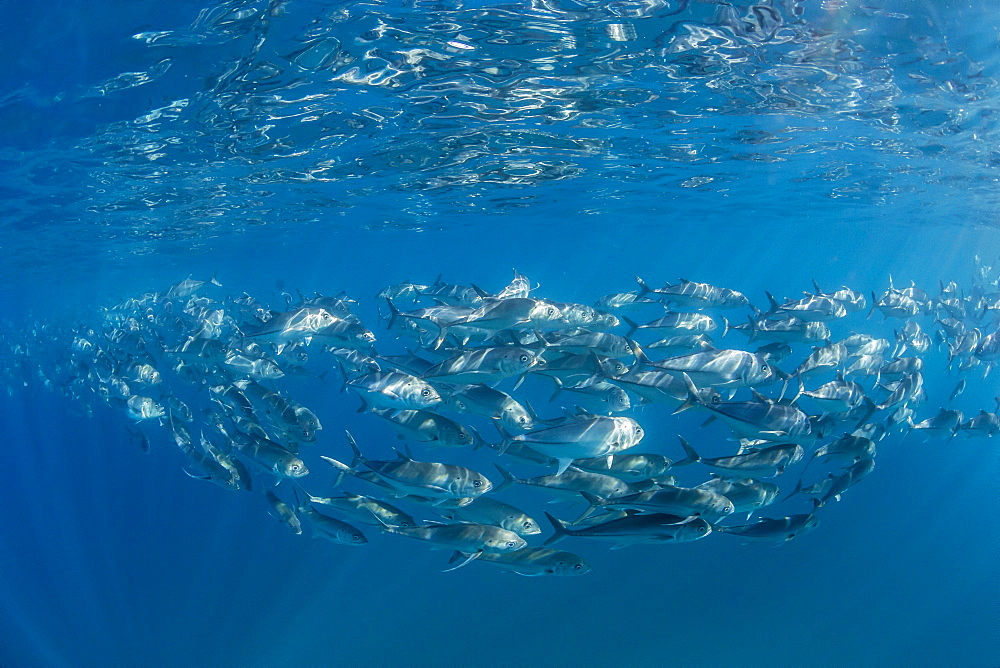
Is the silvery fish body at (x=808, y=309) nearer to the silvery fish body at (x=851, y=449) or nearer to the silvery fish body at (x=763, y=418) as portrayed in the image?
the silvery fish body at (x=851, y=449)

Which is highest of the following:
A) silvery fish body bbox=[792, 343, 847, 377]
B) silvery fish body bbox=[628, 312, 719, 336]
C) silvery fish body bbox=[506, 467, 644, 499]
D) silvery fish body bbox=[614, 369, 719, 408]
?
silvery fish body bbox=[614, 369, 719, 408]

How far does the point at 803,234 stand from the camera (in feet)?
152

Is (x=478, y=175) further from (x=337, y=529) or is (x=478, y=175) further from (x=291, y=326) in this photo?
(x=337, y=529)

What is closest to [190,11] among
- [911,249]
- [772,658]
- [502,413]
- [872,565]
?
[502,413]

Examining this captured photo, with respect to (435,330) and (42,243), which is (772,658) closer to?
(435,330)

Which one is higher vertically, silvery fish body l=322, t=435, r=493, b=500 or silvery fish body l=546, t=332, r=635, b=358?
silvery fish body l=546, t=332, r=635, b=358

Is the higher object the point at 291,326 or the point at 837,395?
the point at 291,326

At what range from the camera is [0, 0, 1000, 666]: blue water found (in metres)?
9.81

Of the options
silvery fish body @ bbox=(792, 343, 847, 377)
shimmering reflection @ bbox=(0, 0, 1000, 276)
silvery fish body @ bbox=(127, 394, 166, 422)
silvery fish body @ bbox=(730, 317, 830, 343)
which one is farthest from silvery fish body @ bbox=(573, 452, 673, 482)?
silvery fish body @ bbox=(127, 394, 166, 422)

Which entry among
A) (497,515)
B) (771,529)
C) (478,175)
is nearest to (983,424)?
(771,529)

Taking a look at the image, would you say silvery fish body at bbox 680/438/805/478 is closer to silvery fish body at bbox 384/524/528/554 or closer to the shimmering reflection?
silvery fish body at bbox 384/524/528/554

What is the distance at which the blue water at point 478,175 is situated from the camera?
9812 millimetres

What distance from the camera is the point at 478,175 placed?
2112 cm

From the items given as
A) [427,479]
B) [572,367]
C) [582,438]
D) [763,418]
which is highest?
[582,438]
